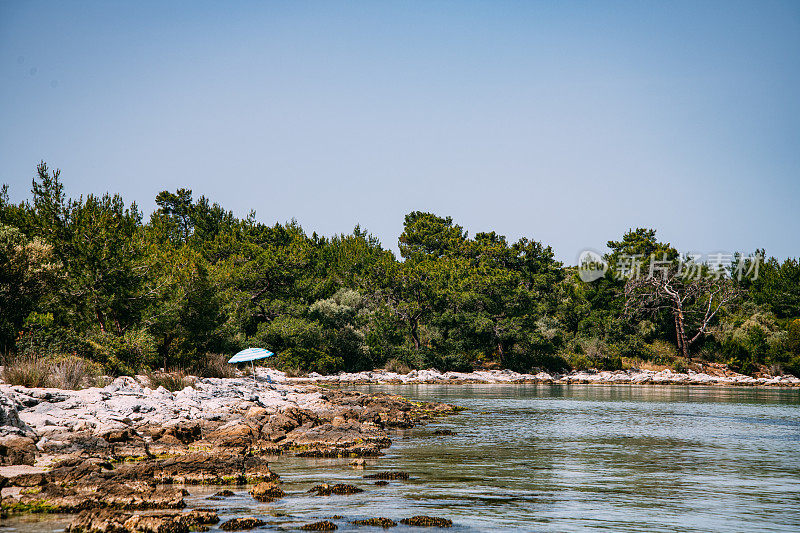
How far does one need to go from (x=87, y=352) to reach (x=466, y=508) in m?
22.5

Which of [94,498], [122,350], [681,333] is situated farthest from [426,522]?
[681,333]

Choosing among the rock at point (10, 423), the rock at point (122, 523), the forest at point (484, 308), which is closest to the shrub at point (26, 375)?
the rock at point (10, 423)

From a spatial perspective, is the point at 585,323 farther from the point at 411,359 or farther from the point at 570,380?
the point at 411,359

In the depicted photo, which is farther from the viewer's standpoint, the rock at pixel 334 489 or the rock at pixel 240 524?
the rock at pixel 334 489

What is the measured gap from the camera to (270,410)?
23156mm

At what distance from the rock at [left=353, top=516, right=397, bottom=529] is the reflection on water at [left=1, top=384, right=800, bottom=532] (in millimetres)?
233

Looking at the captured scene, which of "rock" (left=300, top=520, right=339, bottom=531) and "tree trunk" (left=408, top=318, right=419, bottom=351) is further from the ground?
"tree trunk" (left=408, top=318, right=419, bottom=351)

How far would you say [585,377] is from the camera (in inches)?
2581

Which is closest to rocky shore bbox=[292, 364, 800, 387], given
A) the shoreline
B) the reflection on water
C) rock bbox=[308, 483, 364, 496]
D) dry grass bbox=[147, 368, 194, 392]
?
the shoreline

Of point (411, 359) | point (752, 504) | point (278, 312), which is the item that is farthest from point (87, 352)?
point (411, 359)

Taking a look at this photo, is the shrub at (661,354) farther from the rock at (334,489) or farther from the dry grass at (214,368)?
the rock at (334,489)

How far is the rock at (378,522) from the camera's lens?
10156 millimetres

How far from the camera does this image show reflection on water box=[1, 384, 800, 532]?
36.1 ft

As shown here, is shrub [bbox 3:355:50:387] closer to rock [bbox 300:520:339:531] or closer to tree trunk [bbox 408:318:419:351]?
rock [bbox 300:520:339:531]
